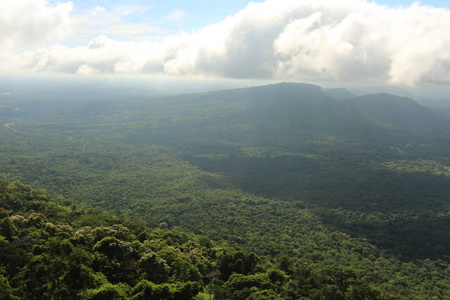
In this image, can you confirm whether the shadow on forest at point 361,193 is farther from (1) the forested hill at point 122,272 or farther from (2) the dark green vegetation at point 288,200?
(1) the forested hill at point 122,272

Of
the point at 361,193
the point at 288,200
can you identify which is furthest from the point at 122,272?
the point at 361,193

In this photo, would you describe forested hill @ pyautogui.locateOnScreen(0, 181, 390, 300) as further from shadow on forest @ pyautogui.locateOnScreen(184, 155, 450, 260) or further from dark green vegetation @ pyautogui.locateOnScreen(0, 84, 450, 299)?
shadow on forest @ pyautogui.locateOnScreen(184, 155, 450, 260)

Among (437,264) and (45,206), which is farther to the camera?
(437,264)

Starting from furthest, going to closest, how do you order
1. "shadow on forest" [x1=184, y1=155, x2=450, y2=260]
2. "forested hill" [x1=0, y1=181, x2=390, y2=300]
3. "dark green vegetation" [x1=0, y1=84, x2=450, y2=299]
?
1. "shadow on forest" [x1=184, y1=155, x2=450, y2=260]
2. "dark green vegetation" [x1=0, y1=84, x2=450, y2=299]
3. "forested hill" [x1=0, y1=181, x2=390, y2=300]

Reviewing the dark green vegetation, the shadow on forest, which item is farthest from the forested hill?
the shadow on forest

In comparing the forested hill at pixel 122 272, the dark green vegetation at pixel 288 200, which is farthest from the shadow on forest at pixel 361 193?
the forested hill at pixel 122 272

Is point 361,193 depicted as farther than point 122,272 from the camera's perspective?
Yes

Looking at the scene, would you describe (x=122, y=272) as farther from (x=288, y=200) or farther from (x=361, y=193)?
(x=361, y=193)

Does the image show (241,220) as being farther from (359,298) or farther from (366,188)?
(366,188)

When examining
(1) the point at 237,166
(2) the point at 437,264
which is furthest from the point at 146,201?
(2) the point at 437,264

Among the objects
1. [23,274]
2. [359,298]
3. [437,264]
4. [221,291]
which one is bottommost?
[437,264]

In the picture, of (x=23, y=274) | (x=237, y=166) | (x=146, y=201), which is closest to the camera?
(x=23, y=274)
